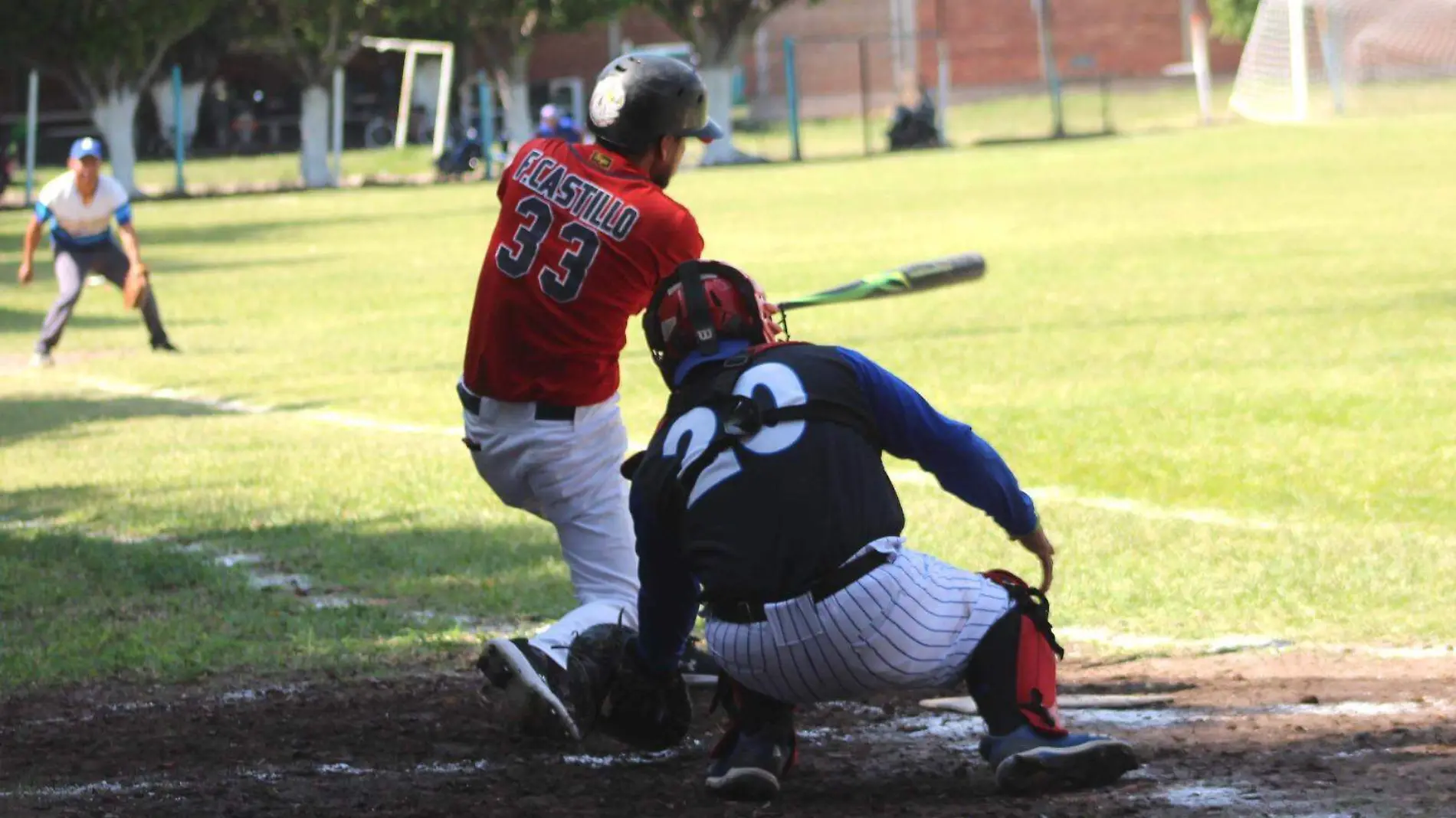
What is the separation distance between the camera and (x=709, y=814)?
15.6ft

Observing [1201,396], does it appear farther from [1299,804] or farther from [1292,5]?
[1292,5]

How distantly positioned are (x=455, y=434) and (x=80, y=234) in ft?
23.2

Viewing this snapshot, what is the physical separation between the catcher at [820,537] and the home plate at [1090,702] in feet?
3.53

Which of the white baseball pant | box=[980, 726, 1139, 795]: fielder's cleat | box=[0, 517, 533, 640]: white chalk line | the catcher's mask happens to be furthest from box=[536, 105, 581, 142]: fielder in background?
box=[980, 726, 1139, 795]: fielder's cleat

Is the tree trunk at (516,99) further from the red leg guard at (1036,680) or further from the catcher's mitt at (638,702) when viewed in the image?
the red leg guard at (1036,680)

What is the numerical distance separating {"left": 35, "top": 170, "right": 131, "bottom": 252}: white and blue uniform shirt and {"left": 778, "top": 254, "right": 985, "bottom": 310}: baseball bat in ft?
42.4

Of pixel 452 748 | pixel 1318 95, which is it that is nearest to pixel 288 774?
pixel 452 748

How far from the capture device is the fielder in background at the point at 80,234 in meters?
17.6

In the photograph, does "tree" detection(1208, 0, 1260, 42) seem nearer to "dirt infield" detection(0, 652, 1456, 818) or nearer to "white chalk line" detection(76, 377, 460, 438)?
"white chalk line" detection(76, 377, 460, 438)

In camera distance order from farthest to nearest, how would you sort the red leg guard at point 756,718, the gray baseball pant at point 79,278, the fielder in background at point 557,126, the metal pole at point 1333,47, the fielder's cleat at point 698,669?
the fielder in background at point 557,126 < the metal pole at point 1333,47 < the gray baseball pant at point 79,278 < the fielder's cleat at point 698,669 < the red leg guard at point 756,718

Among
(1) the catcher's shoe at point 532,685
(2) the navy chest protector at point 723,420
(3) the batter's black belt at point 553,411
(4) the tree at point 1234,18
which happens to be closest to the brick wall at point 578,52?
(4) the tree at point 1234,18

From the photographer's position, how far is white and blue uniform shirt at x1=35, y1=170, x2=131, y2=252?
17.7 metres

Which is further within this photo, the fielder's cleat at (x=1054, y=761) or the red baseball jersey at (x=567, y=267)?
the red baseball jersey at (x=567, y=267)

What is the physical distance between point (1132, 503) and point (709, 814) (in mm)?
4881
